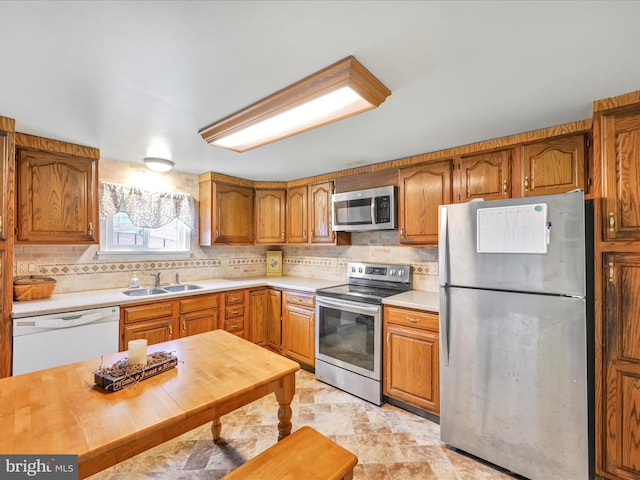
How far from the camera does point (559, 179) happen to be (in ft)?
6.72

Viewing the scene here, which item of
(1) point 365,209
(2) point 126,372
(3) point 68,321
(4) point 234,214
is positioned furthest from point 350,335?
(3) point 68,321

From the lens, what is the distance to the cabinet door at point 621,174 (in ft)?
5.31

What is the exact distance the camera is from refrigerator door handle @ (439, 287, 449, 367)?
2.03 metres

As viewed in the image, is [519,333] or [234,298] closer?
[519,333]

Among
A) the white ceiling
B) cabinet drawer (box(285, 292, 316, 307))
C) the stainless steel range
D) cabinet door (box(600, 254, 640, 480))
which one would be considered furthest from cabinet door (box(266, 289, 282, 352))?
cabinet door (box(600, 254, 640, 480))

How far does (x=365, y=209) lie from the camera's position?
3086 mm

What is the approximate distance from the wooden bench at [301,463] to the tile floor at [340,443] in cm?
69

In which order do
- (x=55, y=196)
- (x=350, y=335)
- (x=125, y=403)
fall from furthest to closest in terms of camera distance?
1. (x=350, y=335)
2. (x=55, y=196)
3. (x=125, y=403)

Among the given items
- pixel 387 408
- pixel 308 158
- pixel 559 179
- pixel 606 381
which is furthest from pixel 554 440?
pixel 308 158

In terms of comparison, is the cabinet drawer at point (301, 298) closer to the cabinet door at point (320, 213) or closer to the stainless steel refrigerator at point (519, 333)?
the cabinet door at point (320, 213)

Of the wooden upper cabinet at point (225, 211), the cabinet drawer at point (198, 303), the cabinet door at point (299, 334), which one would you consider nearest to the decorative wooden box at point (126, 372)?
the cabinet drawer at point (198, 303)

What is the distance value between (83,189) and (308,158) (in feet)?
6.58

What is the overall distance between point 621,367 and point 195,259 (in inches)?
150

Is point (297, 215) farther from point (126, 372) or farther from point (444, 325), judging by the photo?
point (126, 372)
